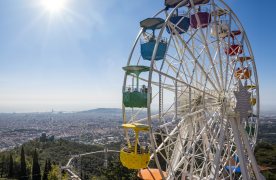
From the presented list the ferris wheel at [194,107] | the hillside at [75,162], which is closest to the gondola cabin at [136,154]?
the ferris wheel at [194,107]

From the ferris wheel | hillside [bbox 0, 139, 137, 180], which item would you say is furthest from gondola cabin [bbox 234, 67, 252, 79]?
hillside [bbox 0, 139, 137, 180]

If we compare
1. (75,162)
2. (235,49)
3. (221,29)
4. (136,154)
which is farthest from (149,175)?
(75,162)

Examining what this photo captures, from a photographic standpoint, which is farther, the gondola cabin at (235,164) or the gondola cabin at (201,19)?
the gondola cabin at (201,19)

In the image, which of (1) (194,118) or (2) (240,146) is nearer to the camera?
(2) (240,146)

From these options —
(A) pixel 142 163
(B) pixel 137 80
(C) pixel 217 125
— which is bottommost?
(A) pixel 142 163

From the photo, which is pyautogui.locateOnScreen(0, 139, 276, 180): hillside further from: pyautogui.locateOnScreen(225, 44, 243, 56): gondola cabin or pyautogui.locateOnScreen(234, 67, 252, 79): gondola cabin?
pyautogui.locateOnScreen(225, 44, 243, 56): gondola cabin

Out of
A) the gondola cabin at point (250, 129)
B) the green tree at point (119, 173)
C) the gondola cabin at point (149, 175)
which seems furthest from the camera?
the green tree at point (119, 173)

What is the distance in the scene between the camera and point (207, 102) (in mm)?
14922

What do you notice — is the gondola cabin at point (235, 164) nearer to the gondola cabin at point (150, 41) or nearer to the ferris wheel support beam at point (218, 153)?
the ferris wheel support beam at point (218, 153)

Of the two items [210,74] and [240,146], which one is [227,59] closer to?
[210,74]

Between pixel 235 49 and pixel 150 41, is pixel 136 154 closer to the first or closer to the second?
pixel 150 41

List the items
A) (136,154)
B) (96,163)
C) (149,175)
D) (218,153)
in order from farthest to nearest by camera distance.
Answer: (96,163) < (149,175) < (136,154) < (218,153)

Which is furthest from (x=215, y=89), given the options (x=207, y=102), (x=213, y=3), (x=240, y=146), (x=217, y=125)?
(x=213, y=3)

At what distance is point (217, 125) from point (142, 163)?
3.99 m
